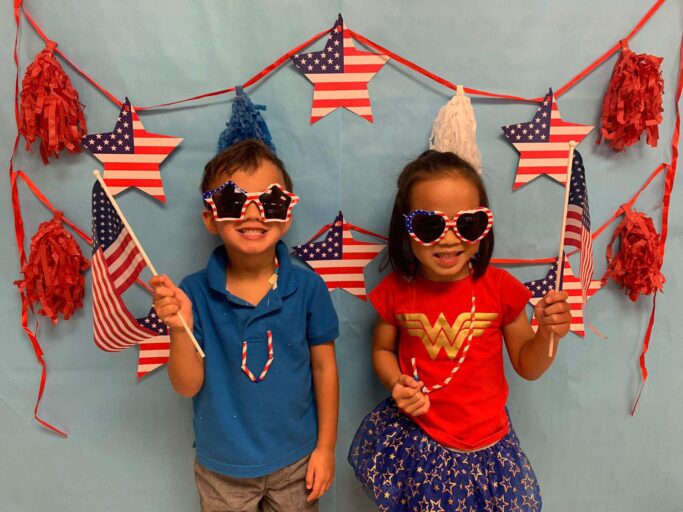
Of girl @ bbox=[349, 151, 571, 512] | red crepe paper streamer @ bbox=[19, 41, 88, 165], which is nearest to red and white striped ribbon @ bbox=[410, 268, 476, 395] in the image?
girl @ bbox=[349, 151, 571, 512]

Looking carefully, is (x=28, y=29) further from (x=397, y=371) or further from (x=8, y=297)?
(x=397, y=371)

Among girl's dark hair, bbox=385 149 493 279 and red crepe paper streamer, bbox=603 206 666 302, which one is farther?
red crepe paper streamer, bbox=603 206 666 302

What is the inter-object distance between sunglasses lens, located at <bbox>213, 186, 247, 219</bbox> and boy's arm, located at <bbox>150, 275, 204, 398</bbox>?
15 centimetres

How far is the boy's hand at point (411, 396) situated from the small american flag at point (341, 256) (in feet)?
0.99

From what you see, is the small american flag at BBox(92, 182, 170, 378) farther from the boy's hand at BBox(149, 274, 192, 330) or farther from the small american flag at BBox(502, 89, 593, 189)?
the small american flag at BBox(502, 89, 593, 189)

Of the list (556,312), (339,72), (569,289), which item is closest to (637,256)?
(569,289)

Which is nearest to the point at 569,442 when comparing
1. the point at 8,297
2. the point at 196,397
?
the point at 196,397

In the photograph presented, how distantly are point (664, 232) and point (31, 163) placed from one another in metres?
1.46

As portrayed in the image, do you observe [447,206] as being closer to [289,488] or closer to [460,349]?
[460,349]

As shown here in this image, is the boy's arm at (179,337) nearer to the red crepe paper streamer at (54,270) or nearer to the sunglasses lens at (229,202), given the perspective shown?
the sunglasses lens at (229,202)

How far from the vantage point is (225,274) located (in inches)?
40.1

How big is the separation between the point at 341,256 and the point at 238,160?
1.11ft

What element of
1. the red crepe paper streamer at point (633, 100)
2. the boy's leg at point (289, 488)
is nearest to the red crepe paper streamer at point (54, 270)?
the boy's leg at point (289, 488)

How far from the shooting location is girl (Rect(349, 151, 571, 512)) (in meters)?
0.96
